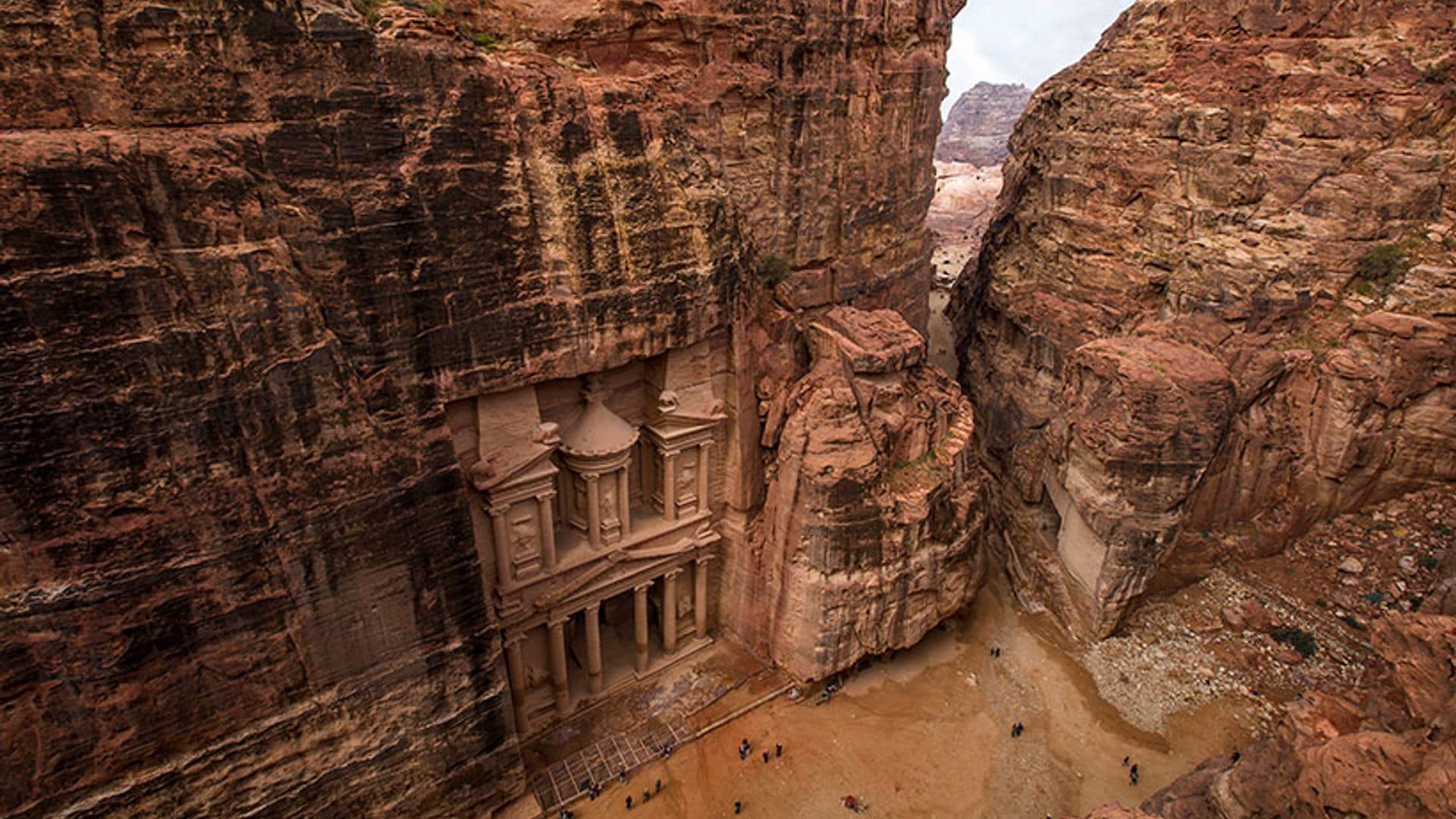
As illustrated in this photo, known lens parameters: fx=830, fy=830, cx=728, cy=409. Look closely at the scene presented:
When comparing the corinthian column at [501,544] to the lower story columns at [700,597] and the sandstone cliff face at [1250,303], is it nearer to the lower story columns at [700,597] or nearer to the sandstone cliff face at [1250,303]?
the lower story columns at [700,597]

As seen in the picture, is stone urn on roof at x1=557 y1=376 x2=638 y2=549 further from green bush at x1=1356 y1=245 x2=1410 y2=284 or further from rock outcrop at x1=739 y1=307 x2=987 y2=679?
green bush at x1=1356 y1=245 x2=1410 y2=284

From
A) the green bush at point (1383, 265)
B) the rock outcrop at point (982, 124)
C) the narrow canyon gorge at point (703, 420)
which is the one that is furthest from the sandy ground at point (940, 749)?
the rock outcrop at point (982, 124)

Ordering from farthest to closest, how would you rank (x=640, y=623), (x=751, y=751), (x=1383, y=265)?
(x=1383, y=265) → (x=640, y=623) → (x=751, y=751)

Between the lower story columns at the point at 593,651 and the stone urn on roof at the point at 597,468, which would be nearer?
the stone urn on roof at the point at 597,468

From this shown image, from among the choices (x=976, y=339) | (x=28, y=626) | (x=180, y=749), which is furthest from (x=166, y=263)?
(x=976, y=339)

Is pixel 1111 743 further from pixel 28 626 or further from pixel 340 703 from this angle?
pixel 28 626

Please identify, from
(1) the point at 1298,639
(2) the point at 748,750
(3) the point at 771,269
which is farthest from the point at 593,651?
(1) the point at 1298,639

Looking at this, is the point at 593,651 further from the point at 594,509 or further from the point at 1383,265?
the point at 1383,265
